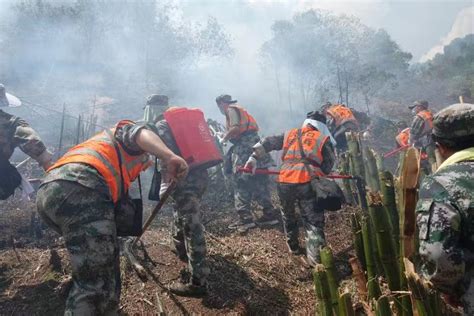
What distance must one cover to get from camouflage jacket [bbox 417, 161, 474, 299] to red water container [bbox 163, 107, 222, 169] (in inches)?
105

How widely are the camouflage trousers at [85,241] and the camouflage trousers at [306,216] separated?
2.80m

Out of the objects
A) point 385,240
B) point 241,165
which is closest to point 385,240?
point 385,240

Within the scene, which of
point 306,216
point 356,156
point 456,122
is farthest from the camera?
point 356,156

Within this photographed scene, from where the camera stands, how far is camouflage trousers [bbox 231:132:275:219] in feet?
21.8

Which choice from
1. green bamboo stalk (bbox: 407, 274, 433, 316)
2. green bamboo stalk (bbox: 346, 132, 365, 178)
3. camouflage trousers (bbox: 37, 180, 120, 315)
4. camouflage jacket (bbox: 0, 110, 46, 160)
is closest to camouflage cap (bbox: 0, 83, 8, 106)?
camouflage jacket (bbox: 0, 110, 46, 160)

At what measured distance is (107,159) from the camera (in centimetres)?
273

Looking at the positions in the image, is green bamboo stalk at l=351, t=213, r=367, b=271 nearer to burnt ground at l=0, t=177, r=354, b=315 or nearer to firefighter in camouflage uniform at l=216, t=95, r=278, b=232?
burnt ground at l=0, t=177, r=354, b=315

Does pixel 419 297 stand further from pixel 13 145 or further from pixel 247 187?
pixel 247 187

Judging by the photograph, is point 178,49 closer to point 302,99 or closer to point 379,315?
point 302,99

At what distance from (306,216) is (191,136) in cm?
195

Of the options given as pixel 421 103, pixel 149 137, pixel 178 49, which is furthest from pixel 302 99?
pixel 149 137

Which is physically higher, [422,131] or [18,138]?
[18,138]

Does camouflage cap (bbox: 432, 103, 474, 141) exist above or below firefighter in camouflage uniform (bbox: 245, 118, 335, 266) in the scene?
above

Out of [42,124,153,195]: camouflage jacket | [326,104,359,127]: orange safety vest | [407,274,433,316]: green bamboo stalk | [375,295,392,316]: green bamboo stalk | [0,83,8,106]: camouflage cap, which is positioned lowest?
[375,295,392,316]: green bamboo stalk
